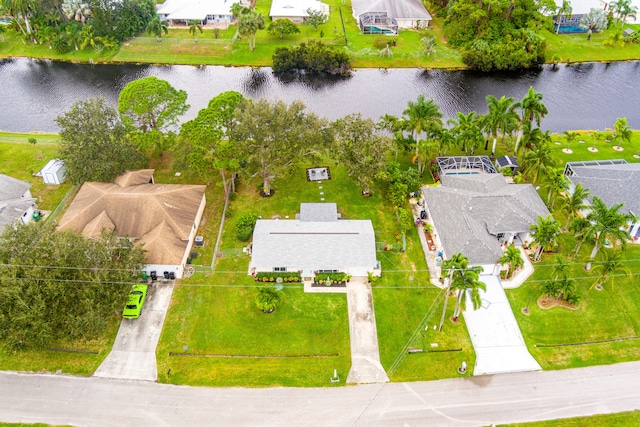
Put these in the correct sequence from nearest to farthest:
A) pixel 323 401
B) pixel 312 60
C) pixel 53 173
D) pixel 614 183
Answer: pixel 323 401 < pixel 614 183 < pixel 53 173 < pixel 312 60

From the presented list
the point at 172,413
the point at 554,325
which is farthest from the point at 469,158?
Result: the point at 172,413

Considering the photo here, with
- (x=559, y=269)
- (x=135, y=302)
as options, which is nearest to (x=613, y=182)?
(x=559, y=269)

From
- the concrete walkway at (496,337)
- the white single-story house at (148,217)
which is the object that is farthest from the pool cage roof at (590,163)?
the white single-story house at (148,217)

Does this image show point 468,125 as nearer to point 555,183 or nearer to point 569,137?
point 555,183

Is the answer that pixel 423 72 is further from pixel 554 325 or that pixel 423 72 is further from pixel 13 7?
pixel 13 7

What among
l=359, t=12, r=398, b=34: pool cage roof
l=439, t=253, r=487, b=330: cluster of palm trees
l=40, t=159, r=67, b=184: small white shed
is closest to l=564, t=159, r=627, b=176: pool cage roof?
l=439, t=253, r=487, b=330: cluster of palm trees
